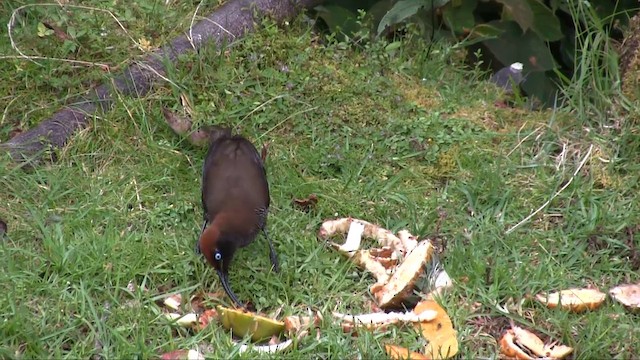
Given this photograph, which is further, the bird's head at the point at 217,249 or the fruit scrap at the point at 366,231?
the fruit scrap at the point at 366,231

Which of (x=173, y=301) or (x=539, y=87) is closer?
(x=173, y=301)

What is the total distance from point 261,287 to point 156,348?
2.09 feet

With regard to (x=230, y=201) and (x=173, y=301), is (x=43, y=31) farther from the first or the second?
(x=173, y=301)

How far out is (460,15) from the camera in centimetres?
670

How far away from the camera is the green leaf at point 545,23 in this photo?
259 inches

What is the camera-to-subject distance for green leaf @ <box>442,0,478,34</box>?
6684mm

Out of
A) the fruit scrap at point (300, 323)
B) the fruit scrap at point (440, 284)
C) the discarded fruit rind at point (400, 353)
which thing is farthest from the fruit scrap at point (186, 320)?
the fruit scrap at point (440, 284)

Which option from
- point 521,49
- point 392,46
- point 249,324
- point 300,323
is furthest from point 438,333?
point 521,49

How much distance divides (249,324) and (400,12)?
2.75 m

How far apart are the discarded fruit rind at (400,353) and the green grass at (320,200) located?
0.22 feet

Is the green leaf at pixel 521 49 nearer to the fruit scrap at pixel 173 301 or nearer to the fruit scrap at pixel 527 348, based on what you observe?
the fruit scrap at pixel 527 348

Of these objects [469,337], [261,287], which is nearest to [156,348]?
[261,287]

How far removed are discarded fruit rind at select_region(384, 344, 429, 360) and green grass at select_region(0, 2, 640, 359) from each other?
7cm

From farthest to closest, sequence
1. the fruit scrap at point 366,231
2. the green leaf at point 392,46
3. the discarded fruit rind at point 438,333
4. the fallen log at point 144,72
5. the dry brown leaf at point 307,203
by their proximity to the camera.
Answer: the green leaf at point 392,46, the fallen log at point 144,72, the dry brown leaf at point 307,203, the fruit scrap at point 366,231, the discarded fruit rind at point 438,333
